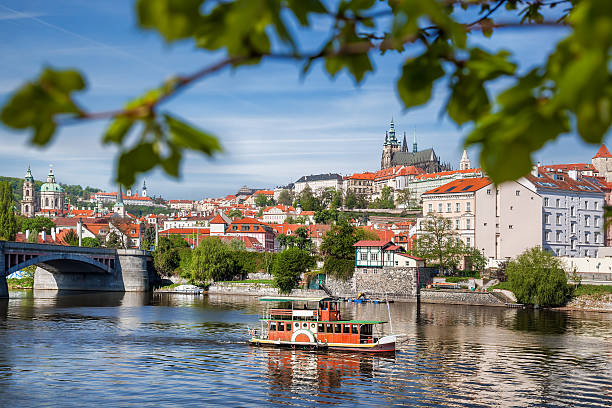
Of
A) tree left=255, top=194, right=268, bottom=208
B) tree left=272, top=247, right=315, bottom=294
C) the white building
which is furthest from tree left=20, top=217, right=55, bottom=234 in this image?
the white building

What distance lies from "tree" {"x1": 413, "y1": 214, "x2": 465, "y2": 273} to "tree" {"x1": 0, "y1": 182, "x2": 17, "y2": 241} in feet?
140

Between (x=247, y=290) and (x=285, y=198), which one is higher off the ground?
(x=285, y=198)

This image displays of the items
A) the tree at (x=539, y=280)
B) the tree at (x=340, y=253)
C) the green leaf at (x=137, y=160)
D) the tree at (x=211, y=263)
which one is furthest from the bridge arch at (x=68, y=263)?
the green leaf at (x=137, y=160)

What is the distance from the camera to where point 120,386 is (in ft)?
70.4

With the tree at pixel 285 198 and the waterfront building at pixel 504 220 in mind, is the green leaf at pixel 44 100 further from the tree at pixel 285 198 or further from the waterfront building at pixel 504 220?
the tree at pixel 285 198

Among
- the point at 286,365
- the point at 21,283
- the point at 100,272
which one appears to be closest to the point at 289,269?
the point at 100,272

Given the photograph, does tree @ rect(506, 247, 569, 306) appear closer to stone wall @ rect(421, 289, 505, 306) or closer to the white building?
stone wall @ rect(421, 289, 505, 306)

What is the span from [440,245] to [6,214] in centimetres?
4598

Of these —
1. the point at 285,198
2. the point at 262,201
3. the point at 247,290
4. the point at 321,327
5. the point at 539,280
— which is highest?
the point at 285,198

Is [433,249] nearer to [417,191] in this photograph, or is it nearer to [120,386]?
[120,386]

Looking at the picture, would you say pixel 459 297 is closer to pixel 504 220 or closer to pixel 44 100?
pixel 504 220

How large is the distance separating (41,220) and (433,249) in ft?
281

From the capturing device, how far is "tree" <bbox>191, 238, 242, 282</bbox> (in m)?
69.2

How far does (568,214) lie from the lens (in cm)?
6500
